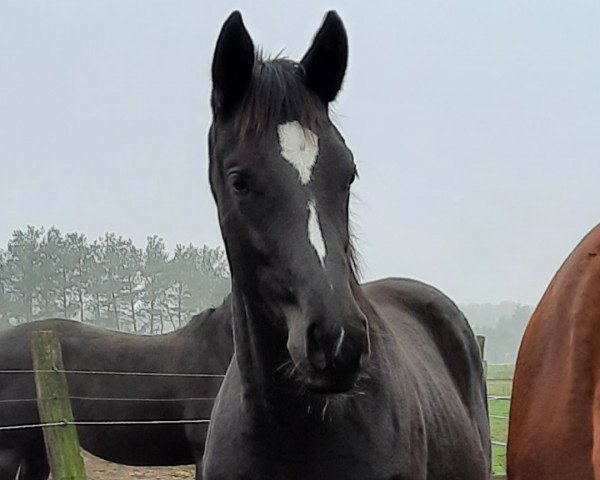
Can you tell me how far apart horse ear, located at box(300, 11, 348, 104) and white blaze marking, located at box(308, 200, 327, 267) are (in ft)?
1.52

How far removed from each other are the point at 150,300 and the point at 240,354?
1101cm

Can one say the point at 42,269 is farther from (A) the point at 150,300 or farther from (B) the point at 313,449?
(B) the point at 313,449

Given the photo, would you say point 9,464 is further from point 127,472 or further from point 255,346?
point 255,346

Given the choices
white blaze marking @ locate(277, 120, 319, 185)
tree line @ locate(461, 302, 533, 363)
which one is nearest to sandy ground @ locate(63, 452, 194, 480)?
white blaze marking @ locate(277, 120, 319, 185)

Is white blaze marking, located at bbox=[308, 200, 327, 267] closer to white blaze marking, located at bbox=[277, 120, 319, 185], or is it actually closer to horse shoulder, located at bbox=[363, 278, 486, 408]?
white blaze marking, located at bbox=[277, 120, 319, 185]

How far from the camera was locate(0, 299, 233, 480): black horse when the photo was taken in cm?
488

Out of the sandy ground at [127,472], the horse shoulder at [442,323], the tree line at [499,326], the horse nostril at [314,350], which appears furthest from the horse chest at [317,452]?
the tree line at [499,326]

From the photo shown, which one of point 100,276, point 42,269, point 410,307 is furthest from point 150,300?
point 410,307

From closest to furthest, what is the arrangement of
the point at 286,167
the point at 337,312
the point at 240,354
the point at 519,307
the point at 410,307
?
the point at 337,312 < the point at 286,167 < the point at 240,354 < the point at 410,307 < the point at 519,307

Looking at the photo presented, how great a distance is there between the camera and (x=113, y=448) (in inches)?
194

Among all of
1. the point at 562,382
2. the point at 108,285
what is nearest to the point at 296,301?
the point at 562,382

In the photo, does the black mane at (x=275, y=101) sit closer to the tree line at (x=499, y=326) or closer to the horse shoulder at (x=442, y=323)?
the horse shoulder at (x=442, y=323)

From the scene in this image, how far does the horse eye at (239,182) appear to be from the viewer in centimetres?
199

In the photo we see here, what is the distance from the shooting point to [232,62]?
212 cm
